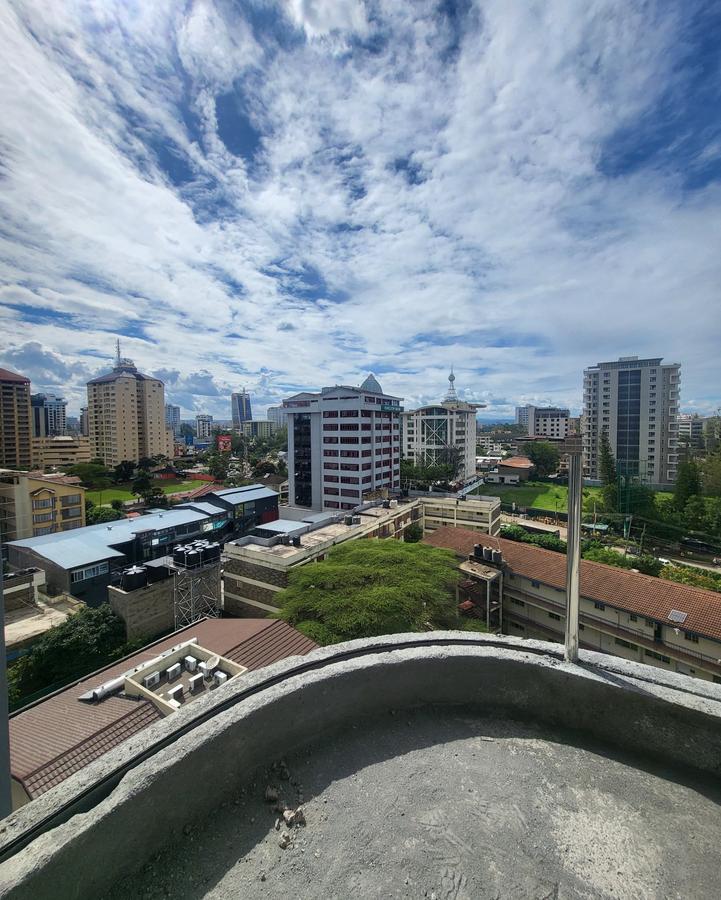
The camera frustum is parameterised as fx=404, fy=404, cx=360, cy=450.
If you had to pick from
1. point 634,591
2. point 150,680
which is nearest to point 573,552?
point 150,680

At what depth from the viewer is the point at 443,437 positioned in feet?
174

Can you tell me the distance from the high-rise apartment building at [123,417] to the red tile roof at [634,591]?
6385 cm

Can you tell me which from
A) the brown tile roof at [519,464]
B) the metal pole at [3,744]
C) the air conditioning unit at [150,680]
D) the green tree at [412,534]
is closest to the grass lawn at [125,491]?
the green tree at [412,534]

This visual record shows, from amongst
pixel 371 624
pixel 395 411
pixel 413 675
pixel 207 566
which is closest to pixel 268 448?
pixel 395 411

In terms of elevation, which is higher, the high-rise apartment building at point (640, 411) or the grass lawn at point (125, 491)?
the high-rise apartment building at point (640, 411)

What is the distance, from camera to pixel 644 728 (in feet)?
8.49

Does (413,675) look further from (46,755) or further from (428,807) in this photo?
(46,755)

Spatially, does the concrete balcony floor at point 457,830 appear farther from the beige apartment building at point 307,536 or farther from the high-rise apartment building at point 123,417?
the high-rise apartment building at point 123,417

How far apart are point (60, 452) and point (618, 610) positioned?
67.1 metres

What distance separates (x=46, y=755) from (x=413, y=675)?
8.80 meters

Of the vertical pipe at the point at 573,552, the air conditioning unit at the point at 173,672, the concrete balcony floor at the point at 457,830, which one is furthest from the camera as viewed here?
the air conditioning unit at the point at 173,672

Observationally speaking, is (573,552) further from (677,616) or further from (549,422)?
(549,422)

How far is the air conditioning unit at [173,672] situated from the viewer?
986 centimetres

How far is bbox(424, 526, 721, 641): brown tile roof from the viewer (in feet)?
41.9
